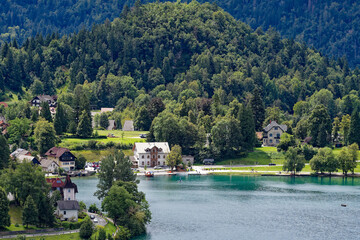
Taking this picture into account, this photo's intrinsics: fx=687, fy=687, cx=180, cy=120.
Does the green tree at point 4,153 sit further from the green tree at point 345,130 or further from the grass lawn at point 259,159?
the green tree at point 345,130

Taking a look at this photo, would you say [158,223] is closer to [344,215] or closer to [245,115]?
[344,215]

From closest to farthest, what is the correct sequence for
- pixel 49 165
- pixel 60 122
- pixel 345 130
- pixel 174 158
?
pixel 49 165
pixel 174 158
pixel 60 122
pixel 345 130

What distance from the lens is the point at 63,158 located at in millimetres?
155250

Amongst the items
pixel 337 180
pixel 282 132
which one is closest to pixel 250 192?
pixel 337 180

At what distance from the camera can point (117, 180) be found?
104m

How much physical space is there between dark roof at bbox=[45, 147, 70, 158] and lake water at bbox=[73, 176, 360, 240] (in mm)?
12736

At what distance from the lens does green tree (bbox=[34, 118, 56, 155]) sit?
162250 millimetres

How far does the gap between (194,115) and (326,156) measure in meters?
47.1

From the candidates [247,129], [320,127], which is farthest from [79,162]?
[320,127]

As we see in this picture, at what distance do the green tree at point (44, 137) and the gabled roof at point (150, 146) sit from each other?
2060 centimetres

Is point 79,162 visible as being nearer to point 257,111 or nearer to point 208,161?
point 208,161

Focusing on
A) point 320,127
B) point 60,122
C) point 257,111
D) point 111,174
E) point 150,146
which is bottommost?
point 111,174

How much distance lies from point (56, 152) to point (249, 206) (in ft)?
186

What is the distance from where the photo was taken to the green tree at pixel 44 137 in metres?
162
